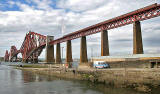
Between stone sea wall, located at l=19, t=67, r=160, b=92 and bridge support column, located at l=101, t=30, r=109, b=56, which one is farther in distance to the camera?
bridge support column, located at l=101, t=30, r=109, b=56

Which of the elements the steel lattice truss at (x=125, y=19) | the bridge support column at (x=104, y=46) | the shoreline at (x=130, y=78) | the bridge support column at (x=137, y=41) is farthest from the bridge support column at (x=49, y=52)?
the shoreline at (x=130, y=78)

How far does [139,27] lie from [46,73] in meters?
30.2

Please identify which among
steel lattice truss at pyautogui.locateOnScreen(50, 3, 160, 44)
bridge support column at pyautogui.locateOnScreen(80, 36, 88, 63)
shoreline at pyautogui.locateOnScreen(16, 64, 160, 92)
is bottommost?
shoreline at pyautogui.locateOnScreen(16, 64, 160, 92)

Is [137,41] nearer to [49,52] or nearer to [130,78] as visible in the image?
[130,78]

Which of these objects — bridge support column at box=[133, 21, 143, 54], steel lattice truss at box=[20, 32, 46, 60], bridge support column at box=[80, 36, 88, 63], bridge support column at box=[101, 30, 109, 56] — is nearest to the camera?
bridge support column at box=[133, 21, 143, 54]

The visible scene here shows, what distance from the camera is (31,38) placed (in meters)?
176

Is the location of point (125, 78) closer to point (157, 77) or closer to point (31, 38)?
point (157, 77)

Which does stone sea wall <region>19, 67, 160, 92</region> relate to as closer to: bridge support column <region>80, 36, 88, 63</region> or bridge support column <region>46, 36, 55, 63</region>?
bridge support column <region>80, 36, 88, 63</region>

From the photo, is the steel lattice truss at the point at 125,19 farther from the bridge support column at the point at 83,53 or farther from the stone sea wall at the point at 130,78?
the stone sea wall at the point at 130,78

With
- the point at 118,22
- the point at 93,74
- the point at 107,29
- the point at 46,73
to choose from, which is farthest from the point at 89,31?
the point at 93,74

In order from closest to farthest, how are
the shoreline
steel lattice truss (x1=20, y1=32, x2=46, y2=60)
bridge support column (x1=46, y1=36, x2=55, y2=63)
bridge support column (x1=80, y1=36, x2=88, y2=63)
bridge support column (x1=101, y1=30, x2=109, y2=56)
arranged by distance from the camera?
the shoreline
bridge support column (x1=101, y1=30, x2=109, y2=56)
bridge support column (x1=80, y1=36, x2=88, y2=63)
bridge support column (x1=46, y1=36, x2=55, y2=63)
steel lattice truss (x1=20, y1=32, x2=46, y2=60)

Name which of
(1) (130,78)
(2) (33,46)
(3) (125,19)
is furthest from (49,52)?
(1) (130,78)

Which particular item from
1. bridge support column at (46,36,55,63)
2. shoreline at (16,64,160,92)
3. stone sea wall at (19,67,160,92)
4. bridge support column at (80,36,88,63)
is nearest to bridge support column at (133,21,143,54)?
stone sea wall at (19,67,160,92)

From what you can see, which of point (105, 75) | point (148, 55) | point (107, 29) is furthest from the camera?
point (107, 29)
